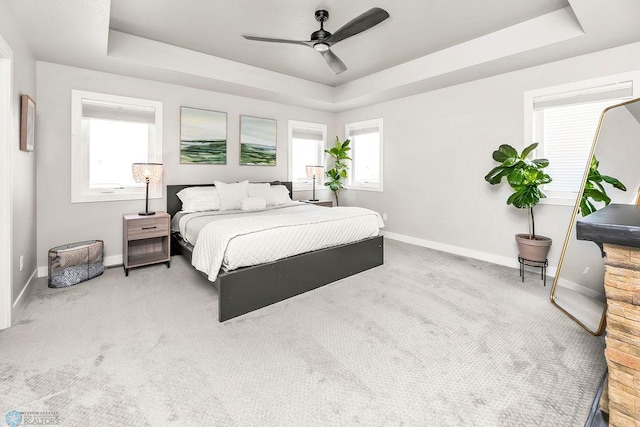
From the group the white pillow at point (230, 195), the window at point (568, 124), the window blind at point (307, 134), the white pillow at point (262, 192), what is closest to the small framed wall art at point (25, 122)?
the white pillow at point (230, 195)

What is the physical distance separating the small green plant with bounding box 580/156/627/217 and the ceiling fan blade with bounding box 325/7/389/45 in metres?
2.27

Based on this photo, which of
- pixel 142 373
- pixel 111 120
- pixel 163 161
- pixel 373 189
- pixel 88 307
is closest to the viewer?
pixel 142 373

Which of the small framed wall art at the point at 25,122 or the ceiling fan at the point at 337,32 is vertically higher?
the ceiling fan at the point at 337,32

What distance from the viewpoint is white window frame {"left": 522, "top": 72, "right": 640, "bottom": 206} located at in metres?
2.96

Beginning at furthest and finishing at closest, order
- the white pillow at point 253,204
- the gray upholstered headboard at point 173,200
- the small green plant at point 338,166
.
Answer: the small green plant at point 338,166 < the gray upholstered headboard at point 173,200 < the white pillow at point 253,204

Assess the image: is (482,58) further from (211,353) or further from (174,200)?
(174,200)

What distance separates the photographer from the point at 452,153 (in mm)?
4422

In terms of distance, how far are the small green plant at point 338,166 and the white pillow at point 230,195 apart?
2.06 m

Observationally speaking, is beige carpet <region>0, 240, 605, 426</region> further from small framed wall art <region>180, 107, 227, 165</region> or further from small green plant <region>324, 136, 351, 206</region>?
small green plant <region>324, 136, 351, 206</region>

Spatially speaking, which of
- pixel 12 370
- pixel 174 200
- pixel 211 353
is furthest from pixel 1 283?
pixel 174 200

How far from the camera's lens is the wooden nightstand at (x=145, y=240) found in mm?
3449

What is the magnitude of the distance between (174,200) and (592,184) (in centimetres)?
482

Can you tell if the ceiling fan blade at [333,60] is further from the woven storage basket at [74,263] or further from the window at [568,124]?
the woven storage basket at [74,263]

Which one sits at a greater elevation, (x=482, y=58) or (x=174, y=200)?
(x=482, y=58)
